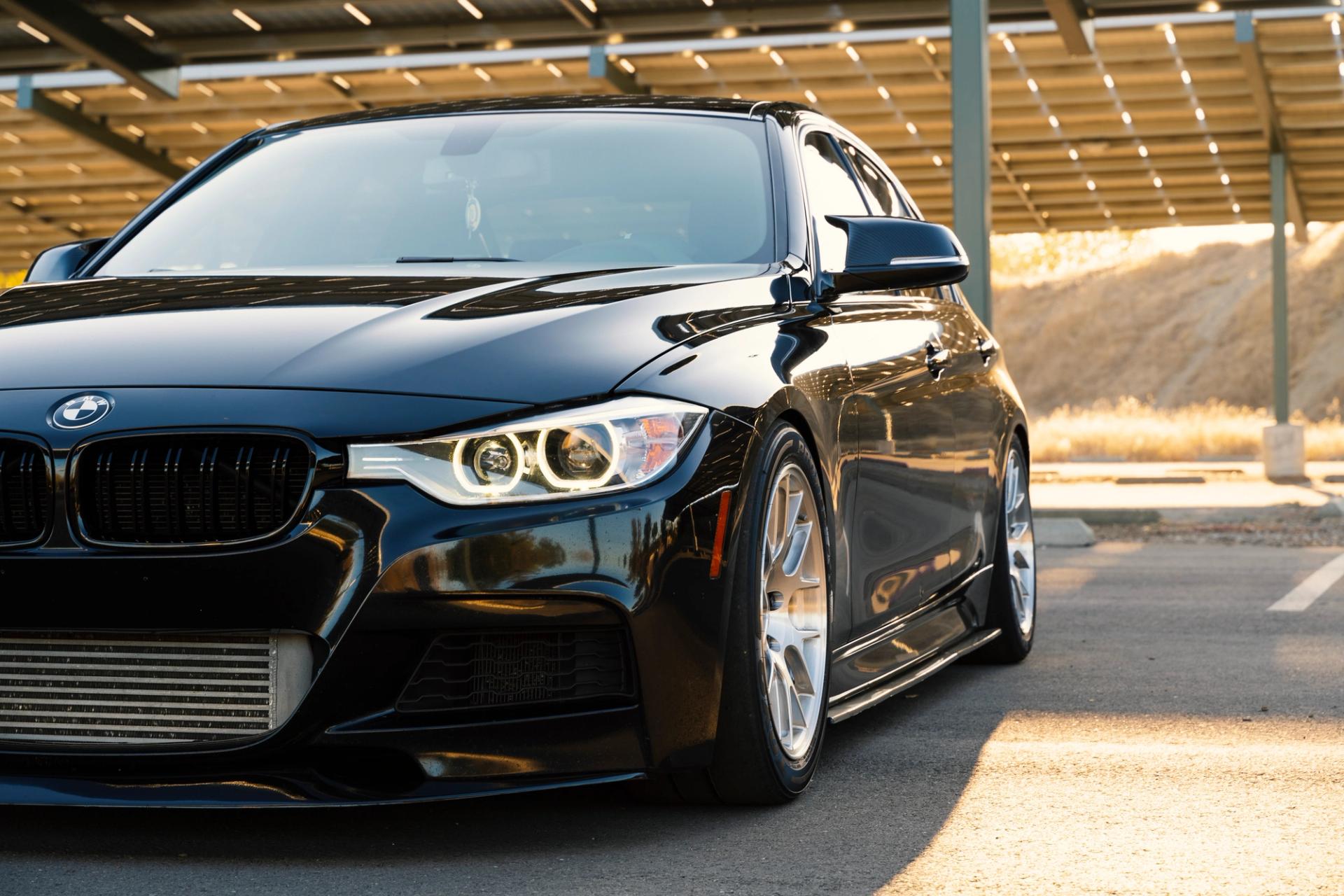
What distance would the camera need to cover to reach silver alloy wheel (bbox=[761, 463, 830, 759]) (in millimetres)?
3771

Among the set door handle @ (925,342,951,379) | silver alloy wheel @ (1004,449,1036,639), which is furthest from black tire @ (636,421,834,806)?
silver alloy wheel @ (1004,449,1036,639)

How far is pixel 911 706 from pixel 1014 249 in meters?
73.7

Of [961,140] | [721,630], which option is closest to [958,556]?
[721,630]

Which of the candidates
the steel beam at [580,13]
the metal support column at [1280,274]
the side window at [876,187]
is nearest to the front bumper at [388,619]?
the side window at [876,187]

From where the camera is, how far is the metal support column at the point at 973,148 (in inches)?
442

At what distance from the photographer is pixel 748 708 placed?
3.53 m

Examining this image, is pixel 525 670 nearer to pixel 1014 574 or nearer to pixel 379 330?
pixel 379 330

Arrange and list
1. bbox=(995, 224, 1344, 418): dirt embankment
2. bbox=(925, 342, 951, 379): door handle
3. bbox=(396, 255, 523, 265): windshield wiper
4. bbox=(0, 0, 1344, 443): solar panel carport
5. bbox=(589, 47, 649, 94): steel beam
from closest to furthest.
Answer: bbox=(396, 255, 523, 265): windshield wiper
bbox=(925, 342, 951, 379): door handle
bbox=(0, 0, 1344, 443): solar panel carport
bbox=(589, 47, 649, 94): steel beam
bbox=(995, 224, 1344, 418): dirt embankment

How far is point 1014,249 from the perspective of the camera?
77.1 m

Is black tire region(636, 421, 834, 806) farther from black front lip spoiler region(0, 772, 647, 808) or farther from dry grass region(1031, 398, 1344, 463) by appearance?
dry grass region(1031, 398, 1344, 463)

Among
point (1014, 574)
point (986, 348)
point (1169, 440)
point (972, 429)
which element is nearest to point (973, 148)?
point (986, 348)

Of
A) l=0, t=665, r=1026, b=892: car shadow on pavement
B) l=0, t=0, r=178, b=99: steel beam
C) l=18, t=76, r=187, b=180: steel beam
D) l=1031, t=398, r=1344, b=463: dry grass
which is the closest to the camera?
l=0, t=665, r=1026, b=892: car shadow on pavement

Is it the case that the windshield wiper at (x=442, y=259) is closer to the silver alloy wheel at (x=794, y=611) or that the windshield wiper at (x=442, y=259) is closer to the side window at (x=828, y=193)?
the side window at (x=828, y=193)

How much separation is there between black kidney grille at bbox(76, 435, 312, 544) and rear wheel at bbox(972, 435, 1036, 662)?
10.5ft
